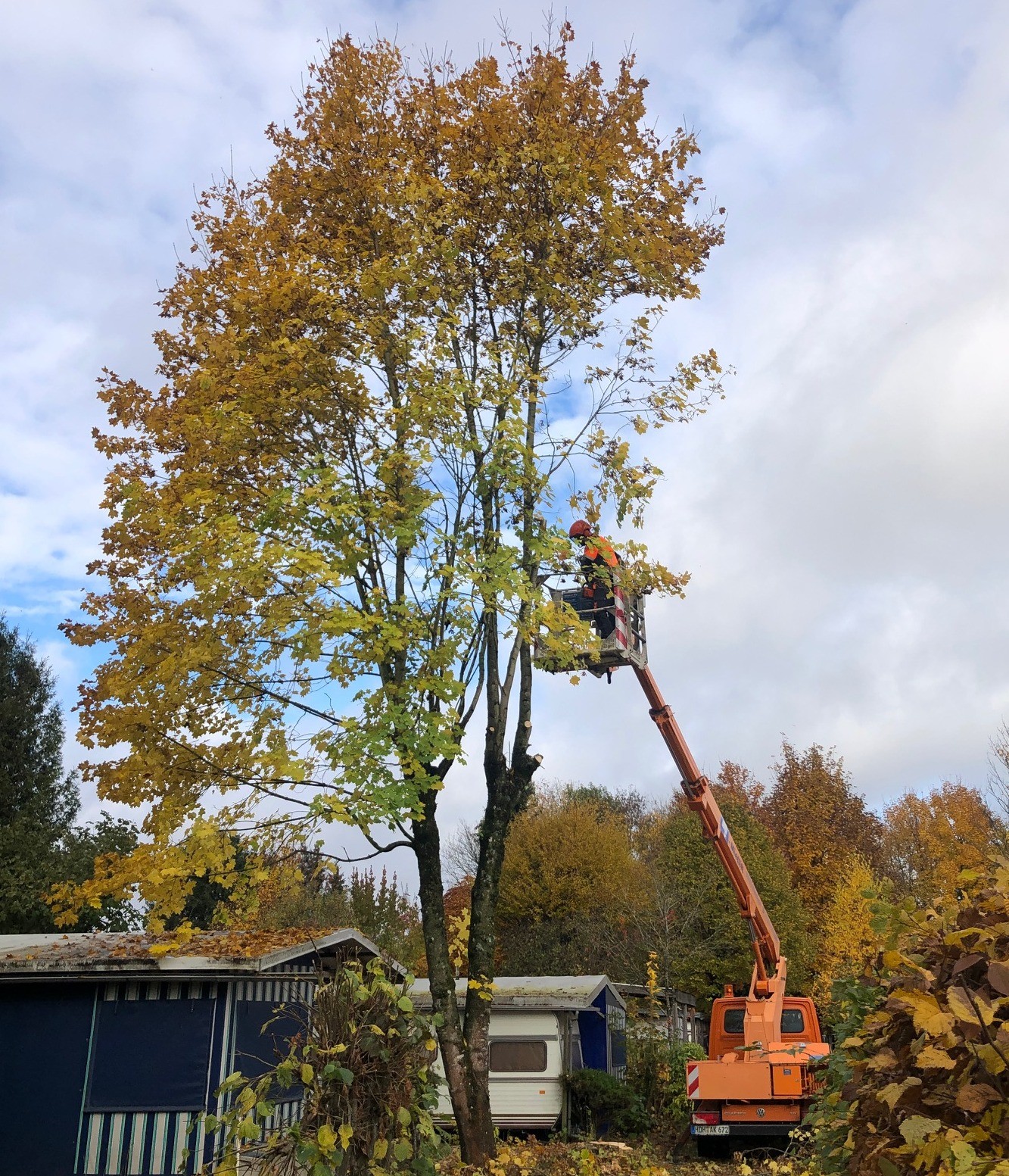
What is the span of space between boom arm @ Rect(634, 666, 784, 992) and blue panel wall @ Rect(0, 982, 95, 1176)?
27.1ft

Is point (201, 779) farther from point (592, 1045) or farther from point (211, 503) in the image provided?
point (592, 1045)

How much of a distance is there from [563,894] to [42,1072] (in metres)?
23.7

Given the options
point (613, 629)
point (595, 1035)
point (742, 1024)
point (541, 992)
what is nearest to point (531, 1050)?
point (541, 992)

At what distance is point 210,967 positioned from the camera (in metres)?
11.3

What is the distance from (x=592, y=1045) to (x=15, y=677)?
69.0 feet

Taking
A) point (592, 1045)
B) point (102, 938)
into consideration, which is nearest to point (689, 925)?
point (592, 1045)

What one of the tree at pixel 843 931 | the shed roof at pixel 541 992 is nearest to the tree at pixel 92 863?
the shed roof at pixel 541 992

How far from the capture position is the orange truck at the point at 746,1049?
564 inches

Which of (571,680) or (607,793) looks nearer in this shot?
(571,680)

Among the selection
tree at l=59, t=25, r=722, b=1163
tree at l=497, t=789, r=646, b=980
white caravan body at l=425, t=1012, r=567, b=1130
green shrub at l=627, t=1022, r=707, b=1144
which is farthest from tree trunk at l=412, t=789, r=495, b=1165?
tree at l=497, t=789, r=646, b=980

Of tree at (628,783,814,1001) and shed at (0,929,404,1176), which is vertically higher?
tree at (628,783,814,1001)

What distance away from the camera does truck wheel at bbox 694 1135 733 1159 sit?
51.0ft

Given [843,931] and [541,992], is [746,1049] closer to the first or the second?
[541,992]

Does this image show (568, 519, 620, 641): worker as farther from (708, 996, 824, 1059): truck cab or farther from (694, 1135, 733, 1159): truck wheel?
(694, 1135, 733, 1159): truck wheel
